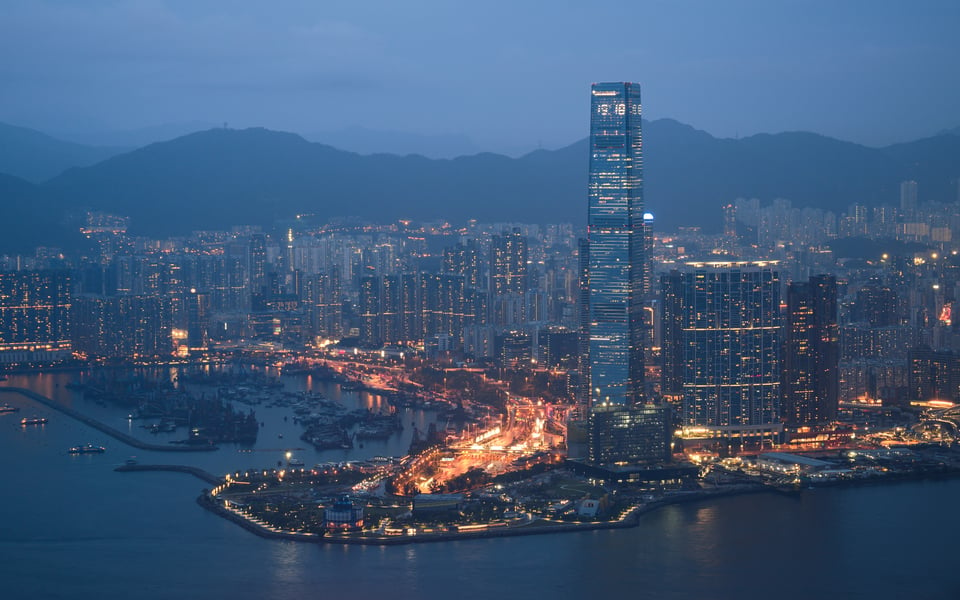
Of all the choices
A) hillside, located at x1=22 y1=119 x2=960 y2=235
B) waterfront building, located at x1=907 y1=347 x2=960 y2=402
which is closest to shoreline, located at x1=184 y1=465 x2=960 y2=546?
waterfront building, located at x1=907 y1=347 x2=960 y2=402

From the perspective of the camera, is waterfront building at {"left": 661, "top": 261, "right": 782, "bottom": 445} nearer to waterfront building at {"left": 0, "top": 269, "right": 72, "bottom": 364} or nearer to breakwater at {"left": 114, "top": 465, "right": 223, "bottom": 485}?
breakwater at {"left": 114, "top": 465, "right": 223, "bottom": 485}

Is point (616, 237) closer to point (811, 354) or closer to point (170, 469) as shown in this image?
point (811, 354)

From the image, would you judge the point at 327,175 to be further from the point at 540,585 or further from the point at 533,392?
the point at 540,585

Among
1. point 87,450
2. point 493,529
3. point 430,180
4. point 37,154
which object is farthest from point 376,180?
point 493,529

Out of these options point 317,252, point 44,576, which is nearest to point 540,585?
point 44,576

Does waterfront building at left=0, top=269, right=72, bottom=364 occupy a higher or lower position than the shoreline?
higher
